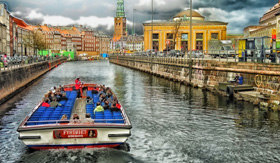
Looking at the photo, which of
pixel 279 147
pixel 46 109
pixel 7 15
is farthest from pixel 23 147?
pixel 7 15

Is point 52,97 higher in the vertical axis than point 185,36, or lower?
lower

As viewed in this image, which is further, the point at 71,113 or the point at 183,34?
the point at 183,34

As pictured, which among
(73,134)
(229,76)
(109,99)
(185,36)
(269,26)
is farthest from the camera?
(185,36)

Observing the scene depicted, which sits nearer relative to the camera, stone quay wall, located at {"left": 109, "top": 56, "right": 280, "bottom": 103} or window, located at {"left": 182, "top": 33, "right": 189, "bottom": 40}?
stone quay wall, located at {"left": 109, "top": 56, "right": 280, "bottom": 103}

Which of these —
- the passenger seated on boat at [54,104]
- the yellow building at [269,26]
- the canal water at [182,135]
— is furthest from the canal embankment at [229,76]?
the yellow building at [269,26]

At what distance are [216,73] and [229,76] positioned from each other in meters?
3.05

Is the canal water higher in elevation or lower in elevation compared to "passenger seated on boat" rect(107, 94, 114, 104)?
lower

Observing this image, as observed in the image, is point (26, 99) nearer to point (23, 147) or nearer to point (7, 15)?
point (23, 147)

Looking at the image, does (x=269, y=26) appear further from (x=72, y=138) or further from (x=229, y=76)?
(x=72, y=138)

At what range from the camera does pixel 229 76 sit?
3328cm

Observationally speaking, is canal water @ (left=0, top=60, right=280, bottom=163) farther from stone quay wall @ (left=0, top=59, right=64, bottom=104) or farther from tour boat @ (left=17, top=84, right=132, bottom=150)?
stone quay wall @ (left=0, top=59, right=64, bottom=104)

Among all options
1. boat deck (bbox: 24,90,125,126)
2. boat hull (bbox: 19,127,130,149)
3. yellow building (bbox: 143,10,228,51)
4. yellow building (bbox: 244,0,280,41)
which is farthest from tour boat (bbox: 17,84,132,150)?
yellow building (bbox: 143,10,228,51)

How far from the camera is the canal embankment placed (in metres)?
25.4

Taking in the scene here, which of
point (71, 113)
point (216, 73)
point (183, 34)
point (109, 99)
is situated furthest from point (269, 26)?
point (71, 113)
